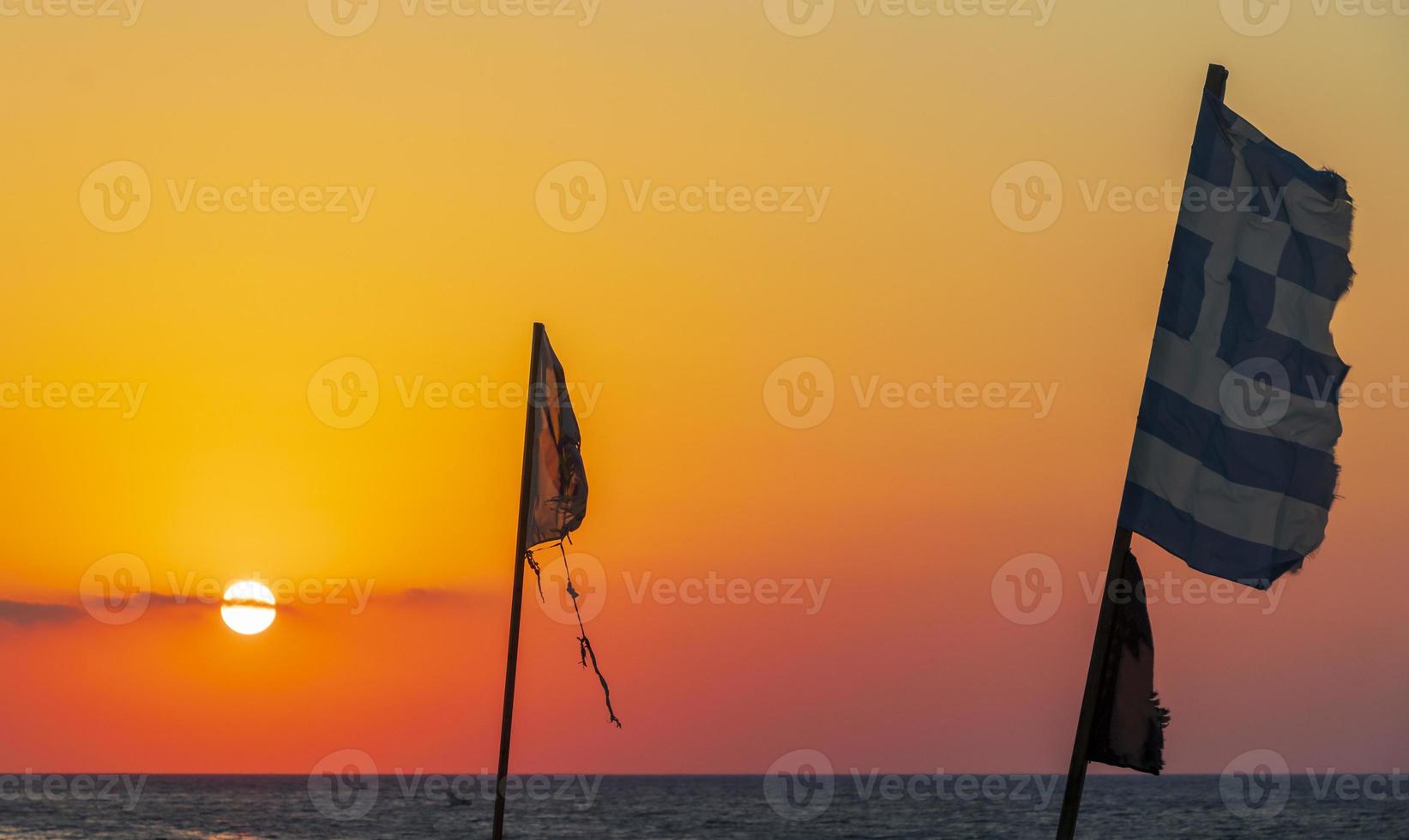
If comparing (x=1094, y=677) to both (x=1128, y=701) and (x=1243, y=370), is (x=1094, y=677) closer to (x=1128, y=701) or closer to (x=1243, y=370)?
(x=1128, y=701)

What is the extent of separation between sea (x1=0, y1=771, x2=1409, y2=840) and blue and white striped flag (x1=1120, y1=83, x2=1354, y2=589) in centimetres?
6223

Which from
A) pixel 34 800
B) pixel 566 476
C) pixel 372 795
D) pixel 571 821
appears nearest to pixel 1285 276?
pixel 566 476

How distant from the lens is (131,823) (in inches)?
2926

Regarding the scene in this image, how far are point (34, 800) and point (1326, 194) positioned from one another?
301 ft

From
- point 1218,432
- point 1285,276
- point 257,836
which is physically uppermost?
point 1285,276

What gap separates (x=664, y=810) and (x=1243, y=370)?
86175 millimetres

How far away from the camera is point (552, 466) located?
16.1 meters

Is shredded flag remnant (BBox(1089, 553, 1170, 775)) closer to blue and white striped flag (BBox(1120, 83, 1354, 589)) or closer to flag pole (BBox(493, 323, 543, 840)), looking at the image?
blue and white striped flag (BBox(1120, 83, 1354, 589))

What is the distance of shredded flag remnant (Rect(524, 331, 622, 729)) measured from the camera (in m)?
15.8

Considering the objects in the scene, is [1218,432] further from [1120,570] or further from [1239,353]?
[1120,570]

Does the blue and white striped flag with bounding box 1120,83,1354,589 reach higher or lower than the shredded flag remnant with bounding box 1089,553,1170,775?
higher

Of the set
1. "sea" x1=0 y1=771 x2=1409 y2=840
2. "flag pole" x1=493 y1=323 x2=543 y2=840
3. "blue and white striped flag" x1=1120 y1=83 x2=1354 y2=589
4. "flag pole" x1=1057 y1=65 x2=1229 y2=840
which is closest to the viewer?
"flag pole" x1=1057 y1=65 x2=1229 y2=840

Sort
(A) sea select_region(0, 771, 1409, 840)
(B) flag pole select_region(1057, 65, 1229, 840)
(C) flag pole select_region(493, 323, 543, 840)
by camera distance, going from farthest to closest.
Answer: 1. (A) sea select_region(0, 771, 1409, 840)
2. (C) flag pole select_region(493, 323, 543, 840)
3. (B) flag pole select_region(1057, 65, 1229, 840)

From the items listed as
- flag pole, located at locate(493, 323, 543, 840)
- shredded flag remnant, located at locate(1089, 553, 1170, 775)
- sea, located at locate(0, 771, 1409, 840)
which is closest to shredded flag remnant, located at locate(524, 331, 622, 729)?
flag pole, located at locate(493, 323, 543, 840)
